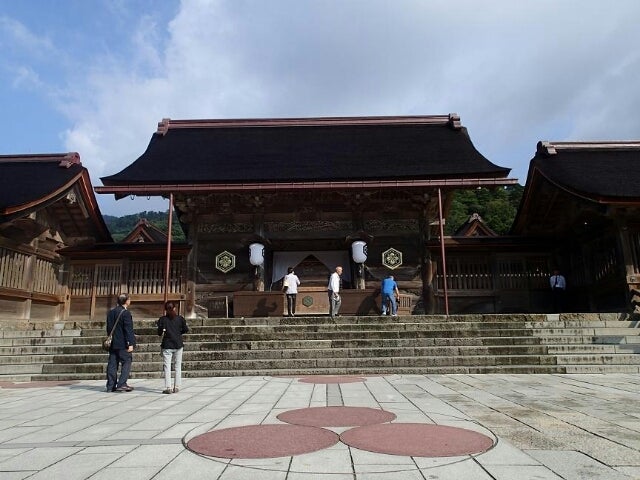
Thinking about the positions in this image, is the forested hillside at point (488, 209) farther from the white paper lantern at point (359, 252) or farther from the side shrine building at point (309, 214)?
the white paper lantern at point (359, 252)

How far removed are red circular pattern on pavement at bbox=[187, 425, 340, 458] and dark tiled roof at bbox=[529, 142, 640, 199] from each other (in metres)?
11.0

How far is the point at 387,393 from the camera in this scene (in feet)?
19.9

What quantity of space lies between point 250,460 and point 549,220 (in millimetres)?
15260

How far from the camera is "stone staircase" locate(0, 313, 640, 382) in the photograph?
27.7 feet

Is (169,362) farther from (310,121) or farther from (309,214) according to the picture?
(310,121)

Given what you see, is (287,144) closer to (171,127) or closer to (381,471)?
(171,127)

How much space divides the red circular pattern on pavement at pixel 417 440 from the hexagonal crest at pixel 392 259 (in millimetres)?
10645

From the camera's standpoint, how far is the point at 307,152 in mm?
16797

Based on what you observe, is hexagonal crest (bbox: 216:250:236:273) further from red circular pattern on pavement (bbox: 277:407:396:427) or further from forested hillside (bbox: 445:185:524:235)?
forested hillside (bbox: 445:185:524:235)

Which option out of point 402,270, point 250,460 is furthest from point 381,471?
point 402,270

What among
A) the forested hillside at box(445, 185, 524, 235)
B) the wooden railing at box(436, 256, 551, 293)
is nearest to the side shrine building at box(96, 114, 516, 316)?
the wooden railing at box(436, 256, 551, 293)

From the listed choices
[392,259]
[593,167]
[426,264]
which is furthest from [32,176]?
[593,167]

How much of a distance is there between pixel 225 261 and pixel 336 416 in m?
10.8

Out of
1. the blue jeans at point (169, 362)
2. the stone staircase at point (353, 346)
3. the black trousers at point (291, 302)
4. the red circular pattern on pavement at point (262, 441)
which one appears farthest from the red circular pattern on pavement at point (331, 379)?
the black trousers at point (291, 302)
